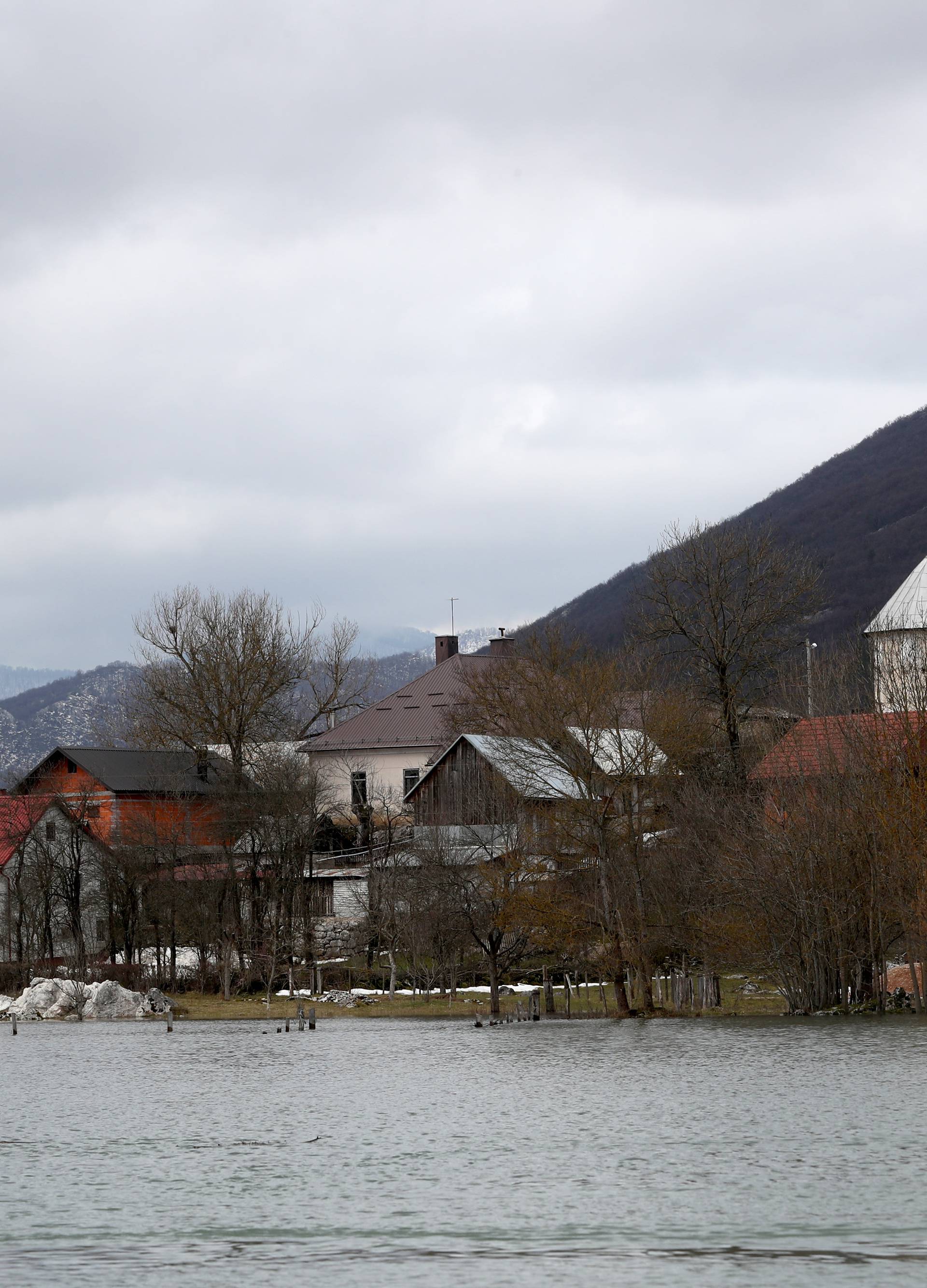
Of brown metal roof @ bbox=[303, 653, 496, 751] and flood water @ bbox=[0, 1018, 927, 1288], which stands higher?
brown metal roof @ bbox=[303, 653, 496, 751]

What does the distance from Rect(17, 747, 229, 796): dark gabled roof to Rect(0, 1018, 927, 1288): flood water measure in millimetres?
37950

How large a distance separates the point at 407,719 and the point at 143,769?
1918 centimetres

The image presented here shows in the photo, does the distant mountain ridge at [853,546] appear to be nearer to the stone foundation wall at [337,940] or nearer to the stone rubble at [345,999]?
the stone foundation wall at [337,940]

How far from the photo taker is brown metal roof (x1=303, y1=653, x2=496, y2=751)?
9656cm

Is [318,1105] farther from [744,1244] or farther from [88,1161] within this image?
[744,1244]

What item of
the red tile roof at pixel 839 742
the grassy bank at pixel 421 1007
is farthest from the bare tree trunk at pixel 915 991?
the red tile roof at pixel 839 742

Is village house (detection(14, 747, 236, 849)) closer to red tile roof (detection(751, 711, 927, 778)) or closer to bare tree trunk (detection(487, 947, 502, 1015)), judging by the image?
bare tree trunk (detection(487, 947, 502, 1015))

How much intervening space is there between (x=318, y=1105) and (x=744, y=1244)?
15704mm

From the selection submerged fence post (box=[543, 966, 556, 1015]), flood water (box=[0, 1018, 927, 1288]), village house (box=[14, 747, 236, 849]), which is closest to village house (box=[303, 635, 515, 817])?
Result: village house (box=[14, 747, 236, 849])

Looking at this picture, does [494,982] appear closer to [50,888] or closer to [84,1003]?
[84,1003]

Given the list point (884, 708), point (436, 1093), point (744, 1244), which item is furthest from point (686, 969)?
point (744, 1244)

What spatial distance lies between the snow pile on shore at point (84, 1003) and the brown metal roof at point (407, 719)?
31.6m

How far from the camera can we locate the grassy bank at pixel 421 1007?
54.4 metres

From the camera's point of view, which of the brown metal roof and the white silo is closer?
the white silo
